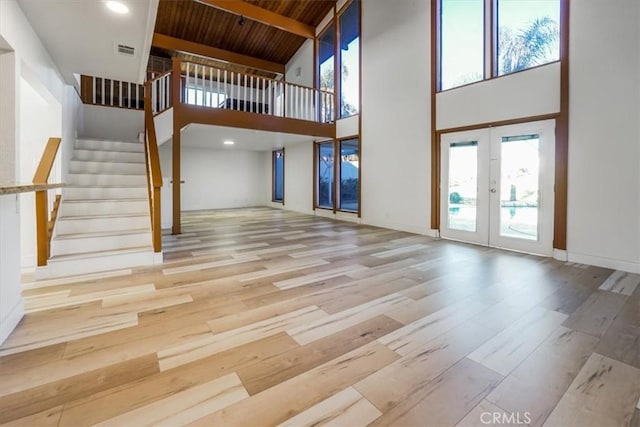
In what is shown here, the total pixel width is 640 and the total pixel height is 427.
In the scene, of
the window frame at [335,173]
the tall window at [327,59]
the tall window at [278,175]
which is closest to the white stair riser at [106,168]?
the window frame at [335,173]

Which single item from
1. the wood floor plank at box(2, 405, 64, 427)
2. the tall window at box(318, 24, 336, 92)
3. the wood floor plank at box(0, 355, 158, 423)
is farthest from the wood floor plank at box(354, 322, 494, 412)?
the tall window at box(318, 24, 336, 92)

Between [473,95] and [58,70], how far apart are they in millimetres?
5815

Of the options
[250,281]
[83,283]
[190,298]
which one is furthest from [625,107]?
[83,283]

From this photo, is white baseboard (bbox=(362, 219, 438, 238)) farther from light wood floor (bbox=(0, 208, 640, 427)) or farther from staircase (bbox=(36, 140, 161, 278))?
staircase (bbox=(36, 140, 161, 278))

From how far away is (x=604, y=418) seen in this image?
4.41 ft

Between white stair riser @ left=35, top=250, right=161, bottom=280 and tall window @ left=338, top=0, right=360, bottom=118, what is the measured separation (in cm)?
541

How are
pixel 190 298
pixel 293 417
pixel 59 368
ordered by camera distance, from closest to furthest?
1. pixel 293 417
2. pixel 59 368
3. pixel 190 298

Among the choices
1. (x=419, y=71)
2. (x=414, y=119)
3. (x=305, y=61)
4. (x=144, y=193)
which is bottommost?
(x=144, y=193)

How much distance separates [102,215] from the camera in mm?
4102

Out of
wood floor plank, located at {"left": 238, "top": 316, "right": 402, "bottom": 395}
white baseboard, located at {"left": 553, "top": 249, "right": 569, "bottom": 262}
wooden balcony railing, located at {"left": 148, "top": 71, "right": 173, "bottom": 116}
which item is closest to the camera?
wood floor plank, located at {"left": 238, "top": 316, "right": 402, "bottom": 395}

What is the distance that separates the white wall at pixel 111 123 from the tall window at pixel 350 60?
4668 millimetres

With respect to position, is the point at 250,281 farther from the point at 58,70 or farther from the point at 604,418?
the point at 58,70

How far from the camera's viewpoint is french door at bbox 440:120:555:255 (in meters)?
4.14

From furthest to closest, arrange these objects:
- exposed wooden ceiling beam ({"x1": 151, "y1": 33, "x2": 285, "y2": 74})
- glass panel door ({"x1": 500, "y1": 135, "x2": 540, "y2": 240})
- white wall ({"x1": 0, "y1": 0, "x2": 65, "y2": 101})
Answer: exposed wooden ceiling beam ({"x1": 151, "y1": 33, "x2": 285, "y2": 74}) < glass panel door ({"x1": 500, "y1": 135, "x2": 540, "y2": 240}) < white wall ({"x1": 0, "y1": 0, "x2": 65, "y2": 101})
